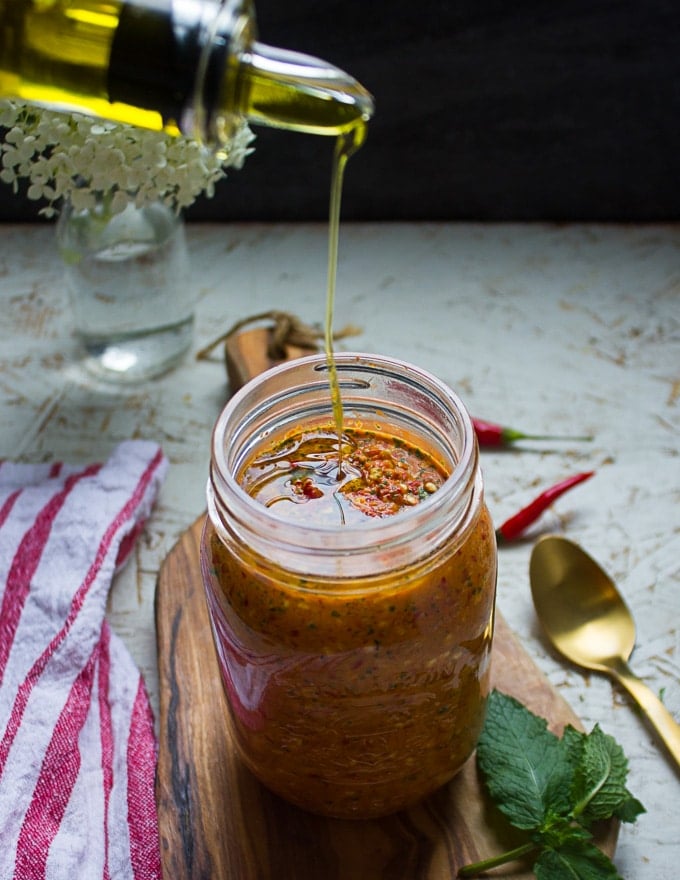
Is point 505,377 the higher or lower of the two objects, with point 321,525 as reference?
lower

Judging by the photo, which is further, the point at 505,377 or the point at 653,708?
the point at 505,377

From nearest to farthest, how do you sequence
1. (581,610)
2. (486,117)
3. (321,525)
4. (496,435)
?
(321,525) → (581,610) → (496,435) → (486,117)

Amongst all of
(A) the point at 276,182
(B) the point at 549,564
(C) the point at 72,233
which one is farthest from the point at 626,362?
(C) the point at 72,233

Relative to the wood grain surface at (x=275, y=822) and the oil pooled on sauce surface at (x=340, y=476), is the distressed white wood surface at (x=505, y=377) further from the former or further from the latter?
the oil pooled on sauce surface at (x=340, y=476)

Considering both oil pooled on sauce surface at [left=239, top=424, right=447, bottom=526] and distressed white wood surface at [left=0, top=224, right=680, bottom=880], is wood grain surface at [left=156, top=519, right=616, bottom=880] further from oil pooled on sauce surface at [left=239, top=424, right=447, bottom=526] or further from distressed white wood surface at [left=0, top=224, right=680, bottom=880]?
oil pooled on sauce surface at [left=239, top=424, right=447, bottom=526]

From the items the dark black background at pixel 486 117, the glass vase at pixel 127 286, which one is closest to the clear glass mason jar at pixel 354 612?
the glass vase at pixel 127 286

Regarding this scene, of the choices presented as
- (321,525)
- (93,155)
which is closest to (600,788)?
(321,525)

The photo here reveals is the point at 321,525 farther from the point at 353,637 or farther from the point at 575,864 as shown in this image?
the point at 575,864

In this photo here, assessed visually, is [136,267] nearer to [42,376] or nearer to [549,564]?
[42,376]
